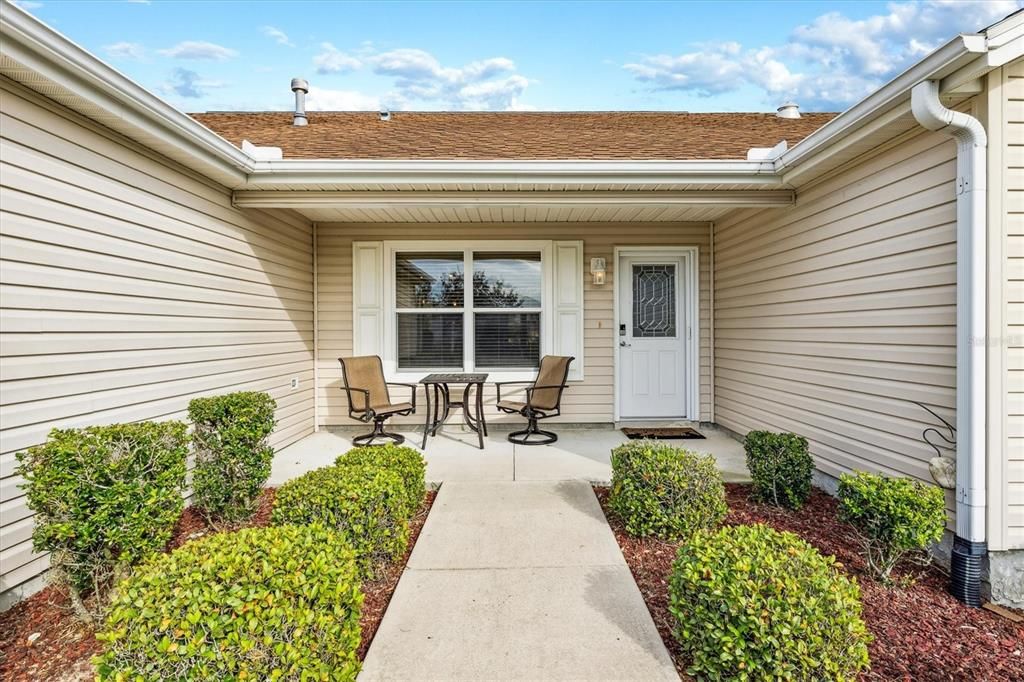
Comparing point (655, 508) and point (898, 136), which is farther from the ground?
point (898, 136)

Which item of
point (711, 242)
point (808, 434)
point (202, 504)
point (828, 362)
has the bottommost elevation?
point (202, 504)

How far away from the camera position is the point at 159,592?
1.28m

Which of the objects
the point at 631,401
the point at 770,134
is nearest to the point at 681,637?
the point at 631,401

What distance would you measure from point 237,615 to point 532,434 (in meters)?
3.93

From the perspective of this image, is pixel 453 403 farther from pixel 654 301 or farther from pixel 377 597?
pixel 377 597

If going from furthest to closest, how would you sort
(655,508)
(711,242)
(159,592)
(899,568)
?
1. (711,242)
2. (655,508)
3. (899,568)
4. (159,592)

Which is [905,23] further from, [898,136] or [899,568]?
[899,568]

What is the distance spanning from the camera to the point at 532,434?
16.6 ft

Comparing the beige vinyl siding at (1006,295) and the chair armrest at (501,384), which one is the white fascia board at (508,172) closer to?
the beige vinyl siding at (1006,295)

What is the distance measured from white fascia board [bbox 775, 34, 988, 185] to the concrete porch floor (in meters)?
2.49

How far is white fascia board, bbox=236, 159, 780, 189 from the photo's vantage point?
3.65 meters

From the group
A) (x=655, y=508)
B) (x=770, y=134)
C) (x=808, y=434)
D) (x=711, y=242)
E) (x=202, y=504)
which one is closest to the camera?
(x=655, y=508)

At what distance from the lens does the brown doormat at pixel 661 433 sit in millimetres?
5016

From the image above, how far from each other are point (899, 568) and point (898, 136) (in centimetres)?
246
